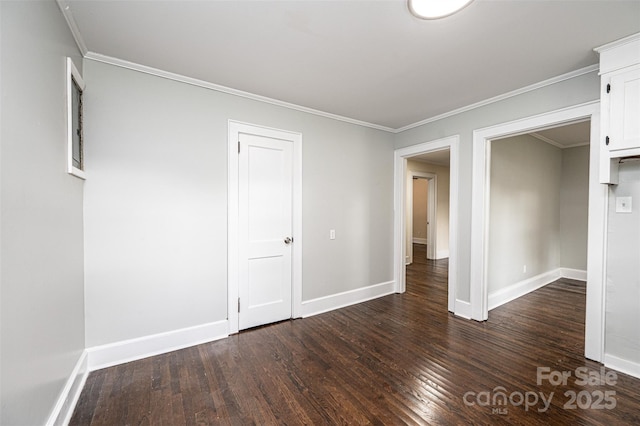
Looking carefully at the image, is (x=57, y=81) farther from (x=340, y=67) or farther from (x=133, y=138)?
(x=340, y=67)

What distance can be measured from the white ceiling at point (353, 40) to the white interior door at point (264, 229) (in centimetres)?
70

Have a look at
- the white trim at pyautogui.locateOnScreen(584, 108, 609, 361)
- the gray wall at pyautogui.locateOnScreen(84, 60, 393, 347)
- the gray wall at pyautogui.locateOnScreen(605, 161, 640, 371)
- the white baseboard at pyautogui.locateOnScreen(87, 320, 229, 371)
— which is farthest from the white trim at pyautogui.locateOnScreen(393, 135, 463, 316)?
the white baseboard at pyautogui.locateOnScreen(87, 320, 229, 371)

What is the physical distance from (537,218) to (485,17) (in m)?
4.13

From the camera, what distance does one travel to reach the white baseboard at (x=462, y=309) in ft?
10.6

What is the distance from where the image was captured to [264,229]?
9.95 feet

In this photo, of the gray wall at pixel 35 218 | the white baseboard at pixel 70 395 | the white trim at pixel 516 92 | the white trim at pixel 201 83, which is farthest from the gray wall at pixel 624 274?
the white baseboard at pixel 70 395

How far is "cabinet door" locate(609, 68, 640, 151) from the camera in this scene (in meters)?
1.93

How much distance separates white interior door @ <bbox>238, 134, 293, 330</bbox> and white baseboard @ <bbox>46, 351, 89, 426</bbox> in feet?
4.13

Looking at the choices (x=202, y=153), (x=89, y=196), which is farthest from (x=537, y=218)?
(x=89, y=196)

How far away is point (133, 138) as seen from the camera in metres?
2.32

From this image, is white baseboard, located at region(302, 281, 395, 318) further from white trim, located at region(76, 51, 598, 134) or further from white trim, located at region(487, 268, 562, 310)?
white trim, located at region(76, 51, 598, 134)

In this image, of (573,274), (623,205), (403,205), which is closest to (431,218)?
(573,274)

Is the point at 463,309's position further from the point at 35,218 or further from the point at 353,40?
the point at 35,218

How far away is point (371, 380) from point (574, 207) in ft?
17.7
